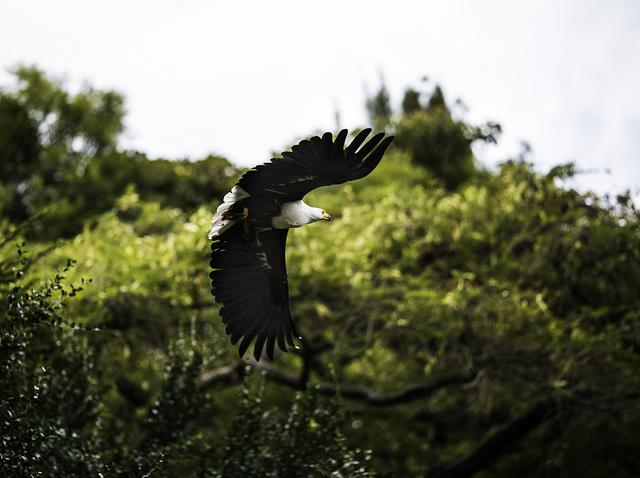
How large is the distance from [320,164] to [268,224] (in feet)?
3.44

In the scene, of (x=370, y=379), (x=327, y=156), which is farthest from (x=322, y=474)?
(x=370, y=379)

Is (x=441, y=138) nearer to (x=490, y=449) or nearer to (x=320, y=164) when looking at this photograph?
(x=490, y=449)

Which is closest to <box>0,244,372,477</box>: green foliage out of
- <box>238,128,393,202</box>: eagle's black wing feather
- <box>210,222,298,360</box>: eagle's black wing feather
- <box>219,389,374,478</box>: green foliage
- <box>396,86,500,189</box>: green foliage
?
<box>219,389,374,478</box>: green foliage

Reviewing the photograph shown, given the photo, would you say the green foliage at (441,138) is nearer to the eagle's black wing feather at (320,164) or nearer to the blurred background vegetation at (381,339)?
the blurred background vegetation at (381,339)

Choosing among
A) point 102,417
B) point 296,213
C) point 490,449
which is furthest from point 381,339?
point 296,213

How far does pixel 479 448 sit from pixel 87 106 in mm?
13979

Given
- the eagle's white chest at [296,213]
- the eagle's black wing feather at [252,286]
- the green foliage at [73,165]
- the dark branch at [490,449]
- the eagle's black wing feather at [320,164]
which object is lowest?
the dark branch at [490,449]

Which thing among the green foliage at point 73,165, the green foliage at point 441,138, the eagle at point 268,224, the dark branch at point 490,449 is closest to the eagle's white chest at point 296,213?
the eagle at point 268,224

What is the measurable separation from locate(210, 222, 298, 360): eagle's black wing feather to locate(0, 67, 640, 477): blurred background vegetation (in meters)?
0.79

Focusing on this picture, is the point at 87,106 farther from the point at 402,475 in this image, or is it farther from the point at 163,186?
the point at 402,475

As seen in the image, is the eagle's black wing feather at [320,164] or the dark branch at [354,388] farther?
the dark branch at [354,388]

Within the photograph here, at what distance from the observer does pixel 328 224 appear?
10.9 metres

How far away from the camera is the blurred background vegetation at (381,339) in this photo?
670 centimetres

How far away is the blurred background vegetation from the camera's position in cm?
670
